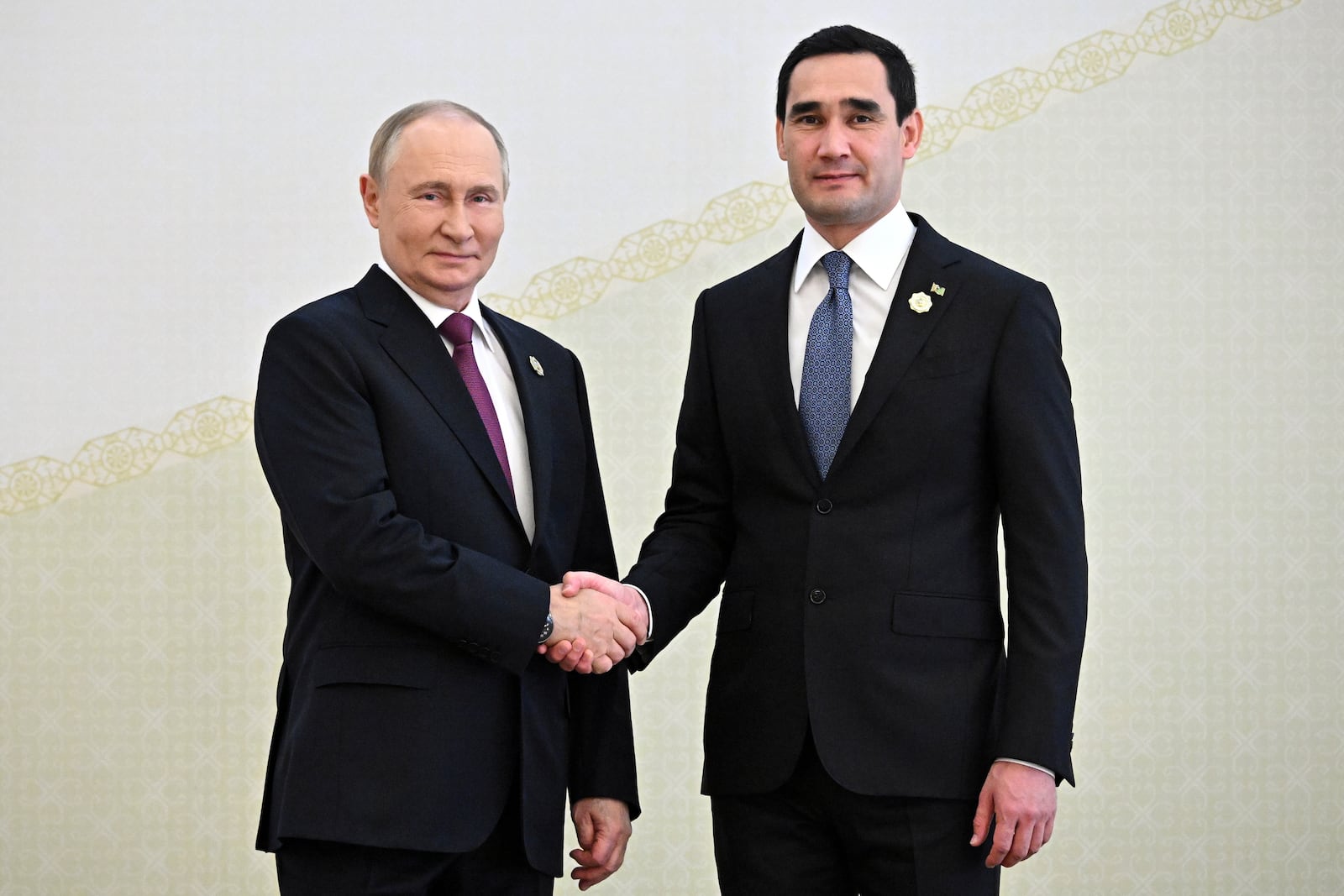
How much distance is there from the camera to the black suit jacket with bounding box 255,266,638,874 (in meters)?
1.84

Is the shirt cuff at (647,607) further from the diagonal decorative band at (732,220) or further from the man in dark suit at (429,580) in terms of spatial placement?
the diagonal decorative band at (732,220)

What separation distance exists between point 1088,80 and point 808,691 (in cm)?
223

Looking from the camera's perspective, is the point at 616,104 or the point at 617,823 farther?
the point at 616,104

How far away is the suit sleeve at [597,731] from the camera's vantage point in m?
2.13

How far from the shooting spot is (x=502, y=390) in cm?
211

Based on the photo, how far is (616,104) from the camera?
11.6ft

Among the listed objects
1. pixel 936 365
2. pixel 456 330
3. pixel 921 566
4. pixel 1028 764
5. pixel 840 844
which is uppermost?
pixel 456 330

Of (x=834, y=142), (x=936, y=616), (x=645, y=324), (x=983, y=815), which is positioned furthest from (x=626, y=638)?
(x=645, y=324)

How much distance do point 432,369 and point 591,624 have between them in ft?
1.41

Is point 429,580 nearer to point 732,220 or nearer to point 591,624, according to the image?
point 591,624

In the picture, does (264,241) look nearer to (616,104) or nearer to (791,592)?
(616,104)

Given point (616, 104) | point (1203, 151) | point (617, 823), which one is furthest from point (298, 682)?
point (1203, 151)

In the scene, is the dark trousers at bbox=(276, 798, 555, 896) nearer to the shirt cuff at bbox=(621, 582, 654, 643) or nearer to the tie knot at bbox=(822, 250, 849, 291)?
the shirt cuff at bbox=(621, 582, 654, 643)

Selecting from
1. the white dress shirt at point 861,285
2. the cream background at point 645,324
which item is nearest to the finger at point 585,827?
the white dress shirt at point 861,285
